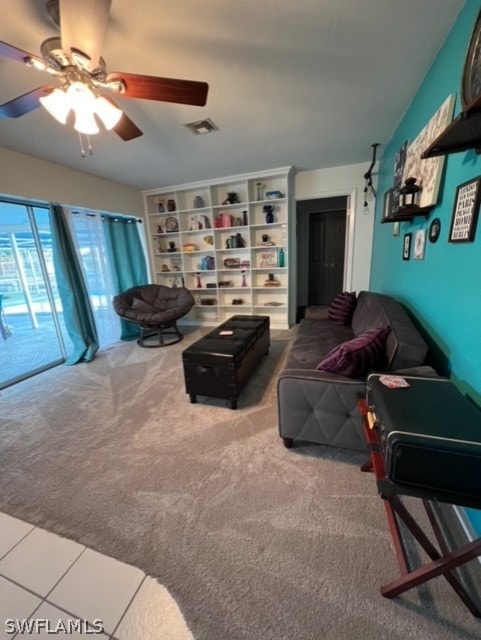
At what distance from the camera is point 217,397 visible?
2.21m

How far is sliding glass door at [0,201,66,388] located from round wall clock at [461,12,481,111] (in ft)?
12.8

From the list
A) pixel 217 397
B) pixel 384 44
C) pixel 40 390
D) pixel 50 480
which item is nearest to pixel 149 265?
pixel 40 390

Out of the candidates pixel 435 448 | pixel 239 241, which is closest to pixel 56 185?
pixel 239 241

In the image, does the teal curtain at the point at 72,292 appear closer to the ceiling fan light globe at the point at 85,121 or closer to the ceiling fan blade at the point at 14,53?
the ceiling fan light globe at the point at 85,121

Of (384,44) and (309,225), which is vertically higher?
(384,44)

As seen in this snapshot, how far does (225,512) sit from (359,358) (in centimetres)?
110

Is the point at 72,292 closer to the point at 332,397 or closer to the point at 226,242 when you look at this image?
the point at 226,242

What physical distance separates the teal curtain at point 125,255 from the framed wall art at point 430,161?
151 inches

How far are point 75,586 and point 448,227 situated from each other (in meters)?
2.47

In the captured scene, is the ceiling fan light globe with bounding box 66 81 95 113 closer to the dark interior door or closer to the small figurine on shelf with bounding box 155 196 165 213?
the small figurine on shelf with bounding box 155 196 165 213

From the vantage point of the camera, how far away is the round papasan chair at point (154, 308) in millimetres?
3686

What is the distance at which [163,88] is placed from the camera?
52.6 inches

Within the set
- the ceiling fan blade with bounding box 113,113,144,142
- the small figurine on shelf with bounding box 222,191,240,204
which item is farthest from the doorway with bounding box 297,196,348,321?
the ceiling fan blade with bounding box 113,113,144,142

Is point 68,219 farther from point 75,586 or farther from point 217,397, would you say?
point 75,586
